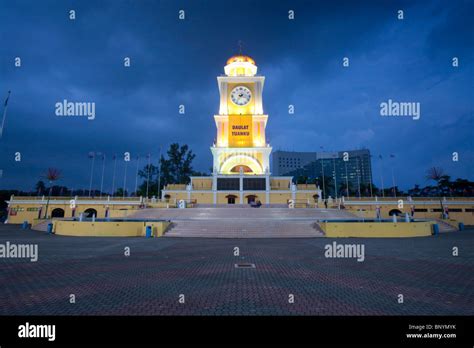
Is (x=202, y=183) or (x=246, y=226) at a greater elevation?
(x=202, y=183)

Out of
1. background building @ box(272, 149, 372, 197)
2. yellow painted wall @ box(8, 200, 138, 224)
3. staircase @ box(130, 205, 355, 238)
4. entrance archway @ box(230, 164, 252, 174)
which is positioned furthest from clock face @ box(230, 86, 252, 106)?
background building @ box(272, 149, 372, 197)

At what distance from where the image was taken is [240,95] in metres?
63.2

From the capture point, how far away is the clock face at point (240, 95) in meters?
62.9

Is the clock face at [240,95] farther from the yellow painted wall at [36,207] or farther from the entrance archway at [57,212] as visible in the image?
the entrance archway at [57,212]

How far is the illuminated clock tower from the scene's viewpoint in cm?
5759

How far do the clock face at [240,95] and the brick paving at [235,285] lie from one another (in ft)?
182

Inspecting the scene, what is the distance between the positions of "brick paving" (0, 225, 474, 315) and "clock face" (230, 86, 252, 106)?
182 feet

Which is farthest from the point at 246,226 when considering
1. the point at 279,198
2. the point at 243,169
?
the point at 243,169

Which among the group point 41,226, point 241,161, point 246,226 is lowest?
point 41,226

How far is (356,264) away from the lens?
1061cm

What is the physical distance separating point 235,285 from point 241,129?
5396cm

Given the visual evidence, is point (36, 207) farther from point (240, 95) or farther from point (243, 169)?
point (240, 95)

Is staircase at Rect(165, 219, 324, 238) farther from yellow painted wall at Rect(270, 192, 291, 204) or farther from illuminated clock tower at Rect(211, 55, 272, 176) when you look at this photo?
illuminated clock tower at Rect(211, 55, 272, 176)
